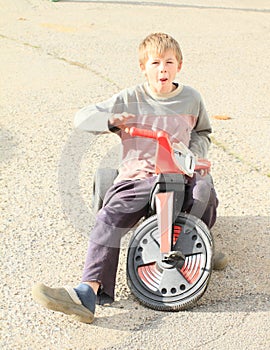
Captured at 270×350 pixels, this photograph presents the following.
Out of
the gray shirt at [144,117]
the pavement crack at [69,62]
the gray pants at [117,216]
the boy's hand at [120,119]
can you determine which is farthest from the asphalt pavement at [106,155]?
the boy's hand at [120,119]

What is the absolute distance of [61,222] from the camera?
4.30 metres

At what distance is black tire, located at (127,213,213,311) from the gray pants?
0.08 meters

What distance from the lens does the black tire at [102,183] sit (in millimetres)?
3979

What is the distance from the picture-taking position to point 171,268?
139 inches

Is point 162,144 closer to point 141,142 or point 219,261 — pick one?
point 141,142

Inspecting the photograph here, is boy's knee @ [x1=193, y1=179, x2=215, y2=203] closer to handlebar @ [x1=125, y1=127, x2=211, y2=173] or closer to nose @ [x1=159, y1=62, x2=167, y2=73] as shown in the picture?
handlebar @ [x1=125, y1=127, x2=211, y2=173]

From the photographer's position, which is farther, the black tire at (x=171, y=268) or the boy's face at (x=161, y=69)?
the boy's face at (x=161, y=69)

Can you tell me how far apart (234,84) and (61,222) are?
9.34 ft

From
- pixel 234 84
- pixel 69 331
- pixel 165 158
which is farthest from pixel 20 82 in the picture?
pixel 69 331

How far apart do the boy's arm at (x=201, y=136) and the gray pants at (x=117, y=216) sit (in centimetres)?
25

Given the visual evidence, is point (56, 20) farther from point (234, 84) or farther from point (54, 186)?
point (54, 186)

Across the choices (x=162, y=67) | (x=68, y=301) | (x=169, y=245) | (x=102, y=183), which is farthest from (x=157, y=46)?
(x=68, y=301)

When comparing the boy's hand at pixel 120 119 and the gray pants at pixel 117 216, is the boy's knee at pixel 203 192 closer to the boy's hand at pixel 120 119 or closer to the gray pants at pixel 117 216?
the gray pants at pixel 117 216

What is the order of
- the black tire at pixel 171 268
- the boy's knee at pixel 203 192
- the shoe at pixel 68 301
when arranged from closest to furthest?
1. the shoe at pixel 68 301
2. the black tire at pixel 171 268
3. the boy's knee at pixel 203 192
